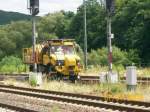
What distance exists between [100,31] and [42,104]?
79.7m

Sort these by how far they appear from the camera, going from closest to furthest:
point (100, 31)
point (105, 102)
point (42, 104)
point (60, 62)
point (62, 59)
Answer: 1. point (105, 102)
2. point (42, 104)
3. point (62, 59)
4. point (60, 62)
5. point (100, 31)

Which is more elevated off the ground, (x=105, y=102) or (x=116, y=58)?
(x=105, y=102)

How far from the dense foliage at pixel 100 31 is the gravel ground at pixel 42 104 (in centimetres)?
3328

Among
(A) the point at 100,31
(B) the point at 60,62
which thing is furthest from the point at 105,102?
(A) the point at 100,31

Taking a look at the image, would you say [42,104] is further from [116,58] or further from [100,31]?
[100,31]

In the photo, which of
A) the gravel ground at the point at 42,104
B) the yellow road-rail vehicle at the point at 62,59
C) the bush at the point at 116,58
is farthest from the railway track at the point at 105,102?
the bush at the point at 116,58

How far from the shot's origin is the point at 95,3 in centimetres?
12069

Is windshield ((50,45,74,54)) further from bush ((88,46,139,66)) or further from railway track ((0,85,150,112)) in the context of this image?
bush ((88,46,139,66))

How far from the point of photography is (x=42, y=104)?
21.1 meters

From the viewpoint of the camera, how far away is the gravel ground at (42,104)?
732 inches

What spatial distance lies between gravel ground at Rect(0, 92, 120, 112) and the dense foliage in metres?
33.3

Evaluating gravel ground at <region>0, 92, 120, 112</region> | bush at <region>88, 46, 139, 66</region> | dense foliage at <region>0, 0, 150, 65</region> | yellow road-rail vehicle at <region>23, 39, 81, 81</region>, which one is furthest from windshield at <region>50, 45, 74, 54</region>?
bush at <region>88, 46, 139, 66</region>

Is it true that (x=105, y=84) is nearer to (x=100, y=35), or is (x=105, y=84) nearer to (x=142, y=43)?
(x=142, y=43)

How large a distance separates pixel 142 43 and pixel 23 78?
40.6 meters
